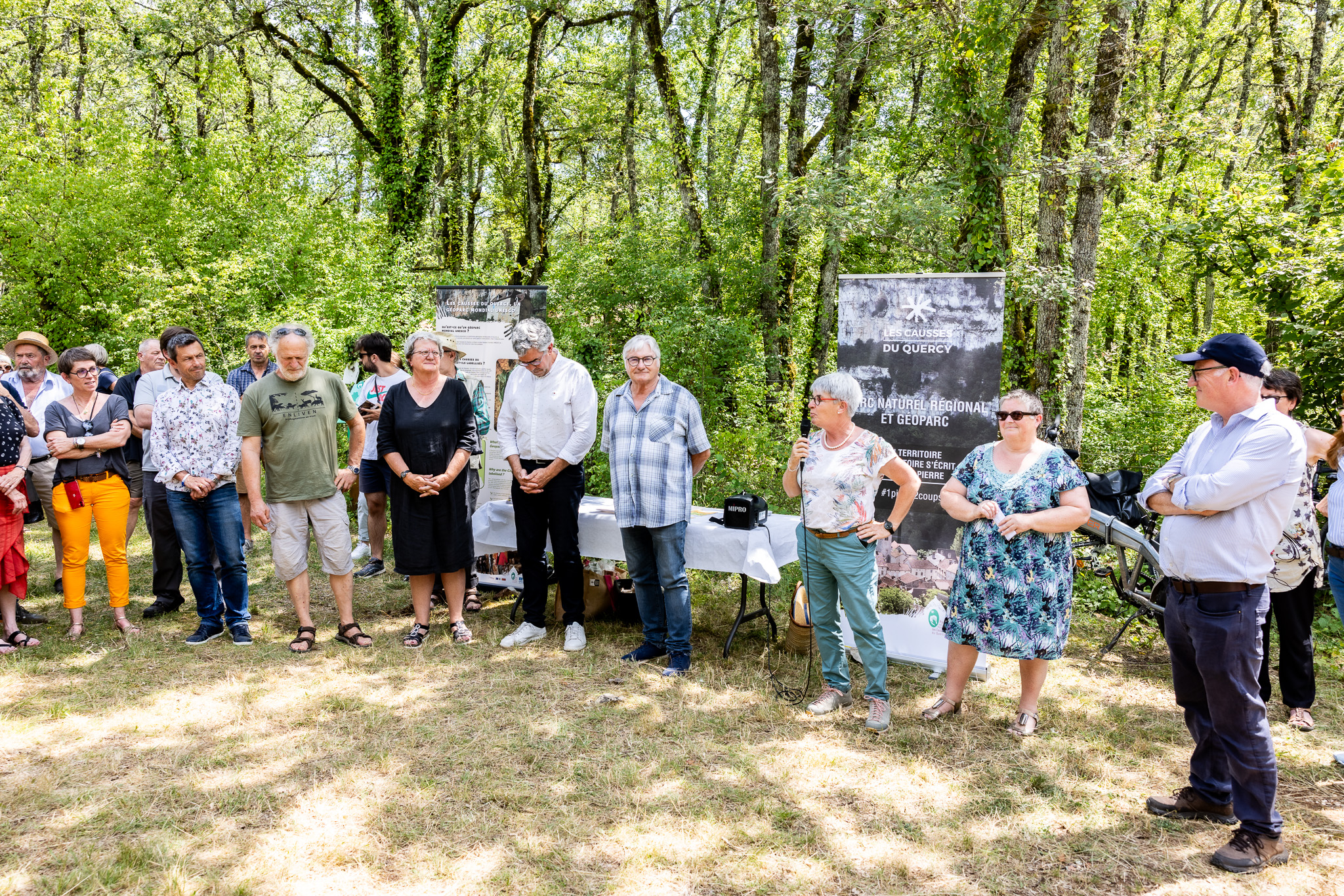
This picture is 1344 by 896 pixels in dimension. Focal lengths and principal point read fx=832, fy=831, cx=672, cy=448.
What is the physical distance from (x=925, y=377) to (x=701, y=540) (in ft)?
5.21

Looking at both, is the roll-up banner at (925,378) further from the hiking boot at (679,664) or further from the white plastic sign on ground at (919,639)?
the hiking boot at (679,664)

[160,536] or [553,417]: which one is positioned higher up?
[553,417]

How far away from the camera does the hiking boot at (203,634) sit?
16.3ft

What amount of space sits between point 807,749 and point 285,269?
10.1 m

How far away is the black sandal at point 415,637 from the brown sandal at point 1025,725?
3309 millimetres

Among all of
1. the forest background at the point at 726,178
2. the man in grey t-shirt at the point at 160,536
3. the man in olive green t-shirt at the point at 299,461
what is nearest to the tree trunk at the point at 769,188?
the forest background at the point at 726,178

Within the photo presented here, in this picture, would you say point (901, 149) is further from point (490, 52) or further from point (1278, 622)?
point (490, 52)

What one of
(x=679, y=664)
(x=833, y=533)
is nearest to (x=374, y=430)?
(x=679, y=664)

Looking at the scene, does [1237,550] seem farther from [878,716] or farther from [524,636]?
[524,636]

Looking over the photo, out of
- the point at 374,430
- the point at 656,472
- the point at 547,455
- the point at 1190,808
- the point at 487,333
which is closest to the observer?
the point at 1190,808

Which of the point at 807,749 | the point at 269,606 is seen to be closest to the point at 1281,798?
the point at 807,749

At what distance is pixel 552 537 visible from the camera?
496 centimetres

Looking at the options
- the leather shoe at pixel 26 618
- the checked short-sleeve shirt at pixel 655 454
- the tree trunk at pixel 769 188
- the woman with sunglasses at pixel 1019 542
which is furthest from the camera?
the tree trunk at pixel 769 188

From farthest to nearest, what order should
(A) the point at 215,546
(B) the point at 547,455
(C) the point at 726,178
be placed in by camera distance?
(C) the point at 726,178 → (A) the point at 215,546 → (B) the point at 547,455
